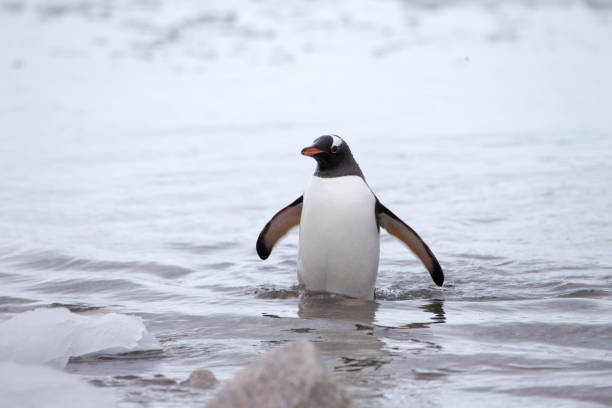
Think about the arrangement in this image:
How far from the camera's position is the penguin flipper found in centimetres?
462

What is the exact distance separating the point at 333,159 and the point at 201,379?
6.54ft

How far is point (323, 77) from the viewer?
830 inches

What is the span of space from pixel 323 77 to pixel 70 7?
477 inches

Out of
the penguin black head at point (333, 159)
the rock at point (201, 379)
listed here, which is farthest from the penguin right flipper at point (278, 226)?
the rock at point (201, 379)

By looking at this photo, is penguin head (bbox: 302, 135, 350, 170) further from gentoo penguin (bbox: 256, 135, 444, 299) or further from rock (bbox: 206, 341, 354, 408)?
rock (bbox: 206, 341, 354, 408)

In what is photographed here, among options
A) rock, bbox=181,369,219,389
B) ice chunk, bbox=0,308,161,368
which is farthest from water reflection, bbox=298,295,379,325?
rock, bbox=181,369,219,389

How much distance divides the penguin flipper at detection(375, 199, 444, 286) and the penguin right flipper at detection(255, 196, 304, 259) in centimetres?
49

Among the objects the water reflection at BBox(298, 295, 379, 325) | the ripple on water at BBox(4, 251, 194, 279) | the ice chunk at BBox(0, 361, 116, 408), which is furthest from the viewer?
the ripple on water at BBox(4, 251, 194, 279)

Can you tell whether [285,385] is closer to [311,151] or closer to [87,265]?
[311,151]

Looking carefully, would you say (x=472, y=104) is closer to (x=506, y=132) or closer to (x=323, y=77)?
(x=506, y=132)

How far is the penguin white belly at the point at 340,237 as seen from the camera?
15.2ft

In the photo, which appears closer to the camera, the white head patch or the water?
the water

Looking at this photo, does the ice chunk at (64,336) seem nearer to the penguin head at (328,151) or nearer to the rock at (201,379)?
the rock at (201,379)

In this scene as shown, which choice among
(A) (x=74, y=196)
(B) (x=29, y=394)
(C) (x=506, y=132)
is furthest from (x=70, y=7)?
(B) (x=29, y=394)
